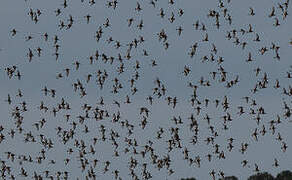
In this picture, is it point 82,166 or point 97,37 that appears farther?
point 82,166

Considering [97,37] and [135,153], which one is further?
[135,153]

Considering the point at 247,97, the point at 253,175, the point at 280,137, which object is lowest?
the point at 280,137

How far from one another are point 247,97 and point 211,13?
11923 millimetres

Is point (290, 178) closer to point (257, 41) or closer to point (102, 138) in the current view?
point (102, 138)

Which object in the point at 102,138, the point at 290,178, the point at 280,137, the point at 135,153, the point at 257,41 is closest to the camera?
the point at 257,41

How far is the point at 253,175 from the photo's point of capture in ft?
399

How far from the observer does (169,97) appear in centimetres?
7981

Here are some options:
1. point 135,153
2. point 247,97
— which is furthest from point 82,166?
point 247,97

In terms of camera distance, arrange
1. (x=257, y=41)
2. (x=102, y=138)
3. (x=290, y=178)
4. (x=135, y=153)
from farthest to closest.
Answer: (x=290, y=178), (x=135, y=153), (x=102, y=138), (x=257, y=41)

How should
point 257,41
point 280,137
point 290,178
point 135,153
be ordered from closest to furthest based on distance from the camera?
point 257,41 → point 280,137 → point 135,153 → point 290,178

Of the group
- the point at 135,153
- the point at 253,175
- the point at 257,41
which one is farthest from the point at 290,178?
the point at 257,41

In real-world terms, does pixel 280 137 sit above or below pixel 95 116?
below

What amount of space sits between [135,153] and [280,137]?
19.5 meters

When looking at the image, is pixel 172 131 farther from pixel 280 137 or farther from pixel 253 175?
pixel 253 175
